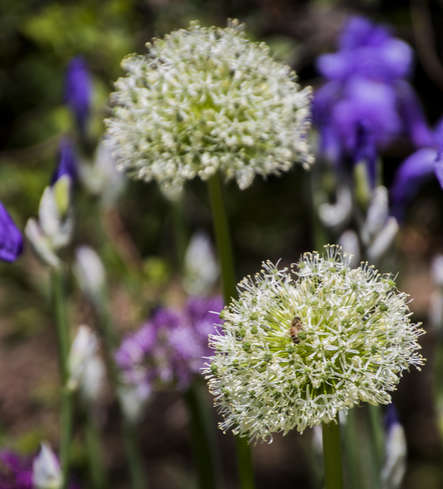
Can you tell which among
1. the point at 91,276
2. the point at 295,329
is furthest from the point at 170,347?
the point at 295,329

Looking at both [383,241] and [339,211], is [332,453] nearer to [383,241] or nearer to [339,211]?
[383,241]

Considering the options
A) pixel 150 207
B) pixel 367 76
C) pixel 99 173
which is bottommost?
pixel 99 173

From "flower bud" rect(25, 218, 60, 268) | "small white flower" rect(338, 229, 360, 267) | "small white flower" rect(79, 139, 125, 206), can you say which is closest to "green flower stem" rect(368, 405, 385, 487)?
"small white flower" rect(338, 229, 360, 267)

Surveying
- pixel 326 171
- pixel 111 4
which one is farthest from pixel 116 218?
pixel 326 171

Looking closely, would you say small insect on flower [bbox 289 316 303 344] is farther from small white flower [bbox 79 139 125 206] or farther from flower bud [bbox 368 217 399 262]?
small white flower [bbox 79 139 125 206]

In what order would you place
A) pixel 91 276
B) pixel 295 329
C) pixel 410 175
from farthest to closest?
pixel 91 276
pixel 410 175
pixel 295 329

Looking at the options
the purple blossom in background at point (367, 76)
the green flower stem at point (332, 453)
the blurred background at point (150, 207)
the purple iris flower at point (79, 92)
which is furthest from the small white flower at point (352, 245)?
the blurred background at point (150, 207)
